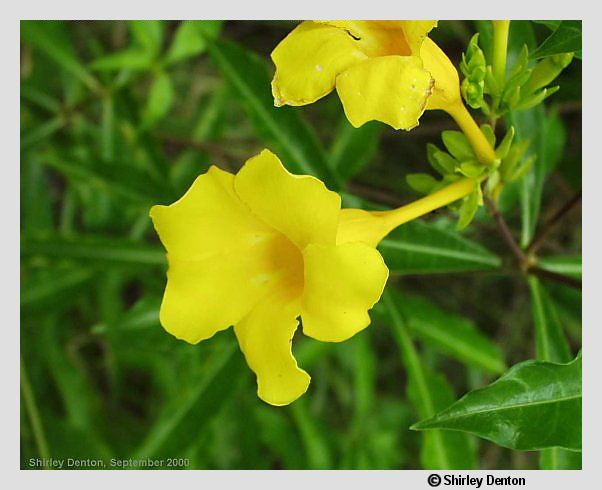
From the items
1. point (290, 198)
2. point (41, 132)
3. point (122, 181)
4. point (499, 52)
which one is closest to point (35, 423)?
point (122, 181)

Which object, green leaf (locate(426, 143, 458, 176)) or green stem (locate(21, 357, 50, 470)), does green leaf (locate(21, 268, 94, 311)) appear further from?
green leaf (locate(426, 143, 458, 176))

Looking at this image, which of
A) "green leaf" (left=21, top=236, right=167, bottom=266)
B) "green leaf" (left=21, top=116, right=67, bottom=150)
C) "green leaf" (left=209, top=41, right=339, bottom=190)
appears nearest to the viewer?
"green leaf" (left=209, top=41, right=339, bottom=190)

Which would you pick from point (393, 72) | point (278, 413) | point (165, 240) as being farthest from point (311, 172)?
point (278, 413)

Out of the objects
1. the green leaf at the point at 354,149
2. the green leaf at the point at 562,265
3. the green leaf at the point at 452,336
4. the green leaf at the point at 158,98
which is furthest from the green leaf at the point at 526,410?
the green leaf at the point at 158,98

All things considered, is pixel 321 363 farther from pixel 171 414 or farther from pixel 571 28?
pixel 571 28

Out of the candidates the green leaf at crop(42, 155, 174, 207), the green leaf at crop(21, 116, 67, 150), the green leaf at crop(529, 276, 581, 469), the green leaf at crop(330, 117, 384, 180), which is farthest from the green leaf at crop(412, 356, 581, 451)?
the green leaf at crop(21, 116, 67, 150)

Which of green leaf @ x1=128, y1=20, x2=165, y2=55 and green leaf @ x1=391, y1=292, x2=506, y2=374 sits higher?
green leaf @ x1=128, y1=20, x2=165, y2=55

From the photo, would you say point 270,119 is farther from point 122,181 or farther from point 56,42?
point 56,42
